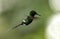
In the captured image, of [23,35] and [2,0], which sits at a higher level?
[2,0]

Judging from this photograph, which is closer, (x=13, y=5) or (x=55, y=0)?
(x=13, y=5)

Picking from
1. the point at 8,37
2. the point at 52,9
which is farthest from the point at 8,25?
the point at 52,9

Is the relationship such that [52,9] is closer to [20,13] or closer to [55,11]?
[55,11]

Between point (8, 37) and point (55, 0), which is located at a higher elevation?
point (55, 0)

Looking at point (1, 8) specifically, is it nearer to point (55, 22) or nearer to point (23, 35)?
point (23, 35)

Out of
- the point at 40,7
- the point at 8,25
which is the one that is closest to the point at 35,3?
the point at 40,7
